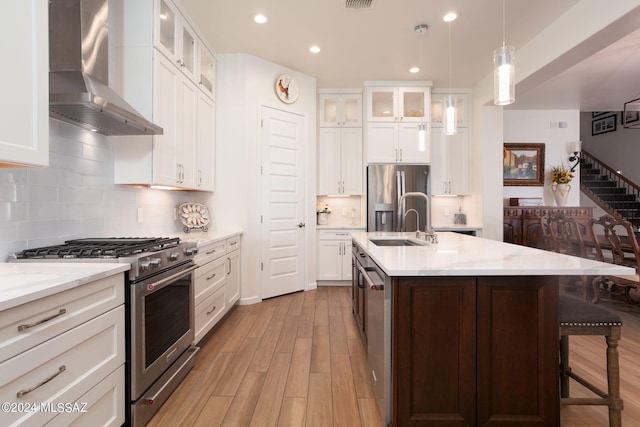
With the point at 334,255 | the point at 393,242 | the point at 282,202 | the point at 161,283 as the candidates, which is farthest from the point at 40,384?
the point at 334,255

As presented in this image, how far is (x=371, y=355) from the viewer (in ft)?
6.70

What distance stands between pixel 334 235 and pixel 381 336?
311 centimetres

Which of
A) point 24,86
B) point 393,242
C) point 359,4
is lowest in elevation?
point 393,242

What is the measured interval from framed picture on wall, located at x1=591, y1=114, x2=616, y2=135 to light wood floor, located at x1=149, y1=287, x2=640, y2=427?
7.05m

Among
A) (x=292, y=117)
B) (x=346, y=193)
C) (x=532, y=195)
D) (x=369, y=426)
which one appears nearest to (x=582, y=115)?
(x=532, y=195)

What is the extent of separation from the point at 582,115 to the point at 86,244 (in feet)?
38.7

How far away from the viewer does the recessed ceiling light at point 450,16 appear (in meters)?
3.11

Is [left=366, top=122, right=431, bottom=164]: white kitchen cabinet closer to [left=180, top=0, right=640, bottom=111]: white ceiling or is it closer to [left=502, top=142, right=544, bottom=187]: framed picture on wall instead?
[left=180, top=0, right=640, bottom=111]: white ceiling

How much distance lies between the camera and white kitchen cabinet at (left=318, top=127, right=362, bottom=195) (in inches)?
197

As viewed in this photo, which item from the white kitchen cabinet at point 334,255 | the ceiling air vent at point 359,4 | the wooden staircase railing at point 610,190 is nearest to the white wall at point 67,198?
the ceiling air vent at point 359,4

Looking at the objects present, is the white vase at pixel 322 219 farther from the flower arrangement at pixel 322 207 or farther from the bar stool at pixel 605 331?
the bar stool at pixel 605 331

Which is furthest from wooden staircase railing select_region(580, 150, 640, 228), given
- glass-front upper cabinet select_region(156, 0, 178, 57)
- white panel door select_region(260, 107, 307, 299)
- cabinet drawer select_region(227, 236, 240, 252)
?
glass-front upper cabinet select_region(156, 0, 178, 57)

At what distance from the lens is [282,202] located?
4.22 m

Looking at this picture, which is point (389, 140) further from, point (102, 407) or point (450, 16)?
point (102, 407)
